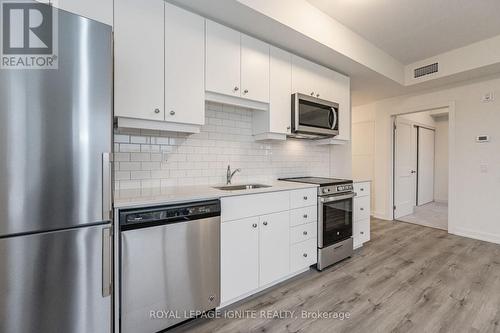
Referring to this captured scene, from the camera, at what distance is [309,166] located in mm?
3535

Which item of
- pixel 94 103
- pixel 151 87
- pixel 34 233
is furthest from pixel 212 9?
pixel 34 233

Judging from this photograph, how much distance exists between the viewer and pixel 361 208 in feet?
10.5

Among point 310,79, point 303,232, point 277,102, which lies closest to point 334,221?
point 303,232

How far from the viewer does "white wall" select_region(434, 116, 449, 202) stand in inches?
253

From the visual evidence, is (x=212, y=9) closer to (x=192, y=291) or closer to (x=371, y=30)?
(x=371, y=30)

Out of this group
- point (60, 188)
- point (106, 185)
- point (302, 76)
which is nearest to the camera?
point (60, 188)

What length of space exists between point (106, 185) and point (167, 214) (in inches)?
17.4

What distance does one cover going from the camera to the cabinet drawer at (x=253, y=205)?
6.11ft

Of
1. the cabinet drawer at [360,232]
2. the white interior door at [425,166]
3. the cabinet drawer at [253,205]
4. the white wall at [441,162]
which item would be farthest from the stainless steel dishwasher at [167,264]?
the white wall at [441,162]

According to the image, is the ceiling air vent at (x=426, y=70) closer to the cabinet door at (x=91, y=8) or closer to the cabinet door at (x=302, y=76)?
the cabinet door at (x=302, y=76)

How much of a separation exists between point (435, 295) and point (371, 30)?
9.54 ft

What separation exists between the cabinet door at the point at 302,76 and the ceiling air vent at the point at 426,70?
6.65 ft

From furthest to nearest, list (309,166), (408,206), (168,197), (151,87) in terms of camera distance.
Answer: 1. (408,206)
2. (309,166)
3. (151,87)
4. (168,197)

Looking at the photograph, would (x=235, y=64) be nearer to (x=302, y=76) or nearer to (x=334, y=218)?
(x=302, y=76)
